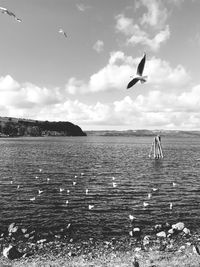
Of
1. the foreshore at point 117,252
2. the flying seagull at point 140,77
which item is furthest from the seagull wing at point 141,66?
the foreshore at point 117,252

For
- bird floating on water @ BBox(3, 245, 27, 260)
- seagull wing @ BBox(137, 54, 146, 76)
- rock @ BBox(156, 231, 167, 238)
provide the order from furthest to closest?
rock @ BBox(156, 231, 167, 238), bird floating on water @ BBox(3, 245, 27, 260), seagull wing @ BBox(137, 54, 146, 76)

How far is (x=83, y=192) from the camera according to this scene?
130 ft

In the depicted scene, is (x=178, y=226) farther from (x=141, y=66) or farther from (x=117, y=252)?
(x=141, y=66)

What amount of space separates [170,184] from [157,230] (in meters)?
21.8

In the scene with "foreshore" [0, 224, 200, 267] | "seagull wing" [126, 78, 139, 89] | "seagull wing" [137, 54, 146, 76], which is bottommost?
"foreshore" [0, 224, 200, 267]

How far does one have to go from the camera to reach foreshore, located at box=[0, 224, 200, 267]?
18891mm

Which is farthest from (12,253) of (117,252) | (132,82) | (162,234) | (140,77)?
(140,77)

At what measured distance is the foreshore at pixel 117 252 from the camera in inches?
744

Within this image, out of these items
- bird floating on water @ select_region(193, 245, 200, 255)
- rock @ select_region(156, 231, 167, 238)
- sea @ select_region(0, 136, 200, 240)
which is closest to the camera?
bird floating on water @ select_region(193, 245, 200, 255)

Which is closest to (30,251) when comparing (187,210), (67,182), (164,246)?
(164,246)

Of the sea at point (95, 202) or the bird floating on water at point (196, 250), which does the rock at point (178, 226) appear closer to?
the sea at point (95, 202)

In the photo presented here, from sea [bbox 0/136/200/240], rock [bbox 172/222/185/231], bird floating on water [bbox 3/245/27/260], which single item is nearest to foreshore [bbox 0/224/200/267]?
bird floating on water [bbox 3/245/27/260]

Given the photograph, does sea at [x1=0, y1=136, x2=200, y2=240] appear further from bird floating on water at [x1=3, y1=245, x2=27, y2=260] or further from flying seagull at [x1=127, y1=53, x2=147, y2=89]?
flying seagull at [x1=127, y1=53, x2=147, y2=89]

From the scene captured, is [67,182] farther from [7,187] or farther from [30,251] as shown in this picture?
[30,251]
